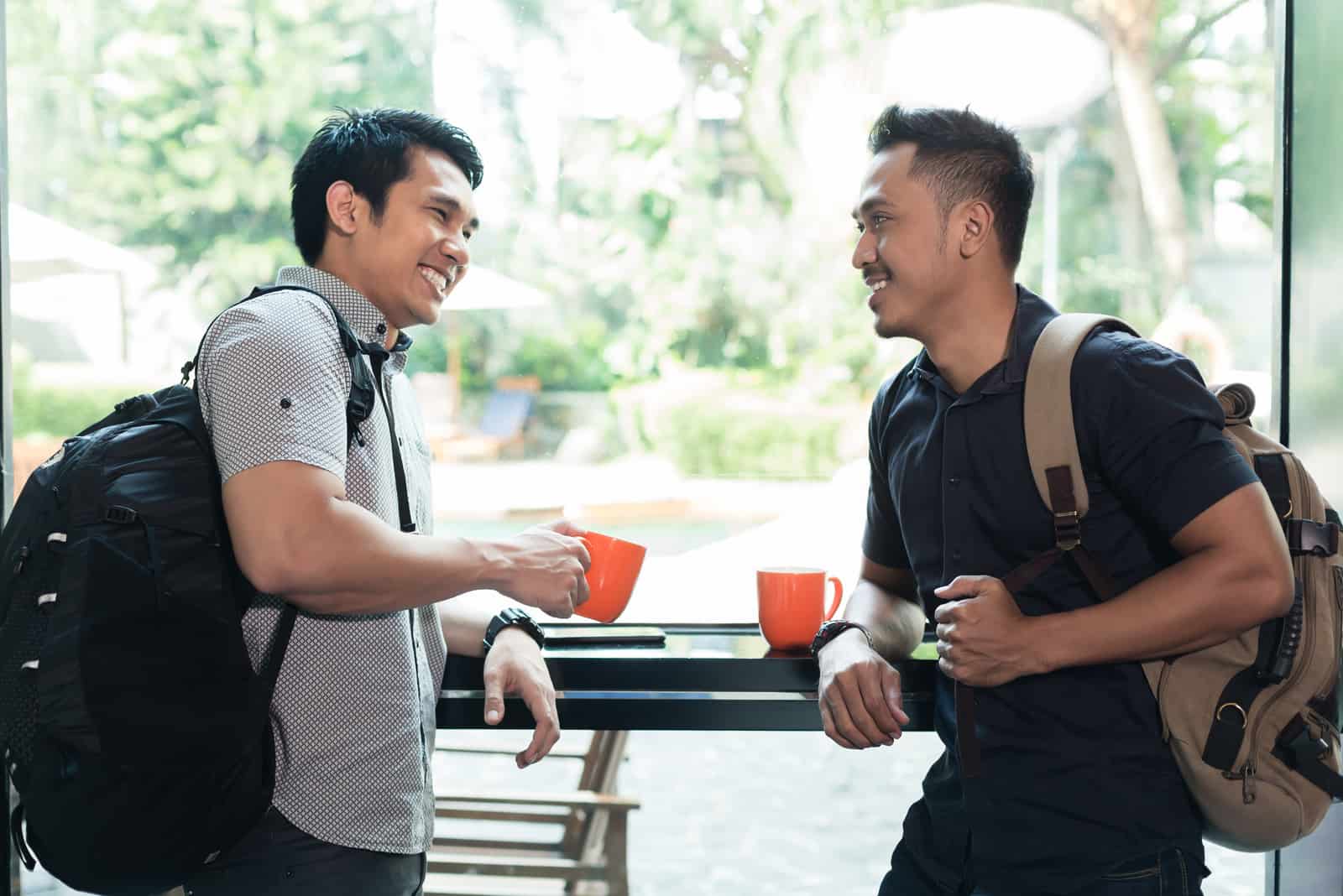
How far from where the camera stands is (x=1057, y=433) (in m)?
1.25

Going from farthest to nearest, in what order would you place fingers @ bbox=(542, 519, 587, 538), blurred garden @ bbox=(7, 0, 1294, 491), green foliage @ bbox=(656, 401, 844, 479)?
green foliage @ bbox=(656, 401, 844, 479) < blurred garden @ bbox=(7, 0, 1294, 491) < fingers @ bbox=(542, 519, 587, 538)

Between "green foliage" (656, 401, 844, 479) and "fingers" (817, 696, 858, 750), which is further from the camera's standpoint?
"green foliage" (656, 401, 844, 479)

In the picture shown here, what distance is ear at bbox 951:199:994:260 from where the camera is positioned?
54.3 inches

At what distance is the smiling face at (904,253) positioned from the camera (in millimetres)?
1380

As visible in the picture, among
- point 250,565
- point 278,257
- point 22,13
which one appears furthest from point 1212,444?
point 22,13

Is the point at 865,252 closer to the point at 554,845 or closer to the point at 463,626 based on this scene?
the point at 463,626

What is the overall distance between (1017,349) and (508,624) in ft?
2.31

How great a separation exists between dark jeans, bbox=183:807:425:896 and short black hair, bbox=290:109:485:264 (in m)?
0.63

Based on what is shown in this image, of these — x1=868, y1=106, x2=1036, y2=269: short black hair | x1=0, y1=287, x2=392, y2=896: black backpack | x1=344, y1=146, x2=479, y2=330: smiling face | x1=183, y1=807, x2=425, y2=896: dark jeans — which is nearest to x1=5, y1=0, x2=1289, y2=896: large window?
x1=868, y1=106, x2=1036, y2=269: short black hair

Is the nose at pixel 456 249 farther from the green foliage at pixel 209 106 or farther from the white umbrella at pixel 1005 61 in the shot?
the white umbrella at pixel 1005 61

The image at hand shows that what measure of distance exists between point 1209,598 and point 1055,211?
3.57 feet

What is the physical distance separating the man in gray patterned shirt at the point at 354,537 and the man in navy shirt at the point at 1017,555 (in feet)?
1.40

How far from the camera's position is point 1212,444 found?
1178 mm

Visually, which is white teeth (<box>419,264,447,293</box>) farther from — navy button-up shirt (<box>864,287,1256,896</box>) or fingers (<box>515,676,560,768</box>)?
navy button-up shirt (<box>864,287,1256,896</box>)
